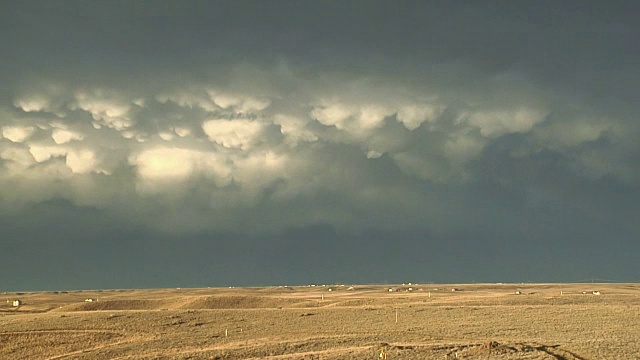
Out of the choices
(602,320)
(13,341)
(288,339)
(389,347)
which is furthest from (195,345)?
(602,320)

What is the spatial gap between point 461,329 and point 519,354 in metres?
16.8

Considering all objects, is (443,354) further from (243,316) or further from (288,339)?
(243,316)

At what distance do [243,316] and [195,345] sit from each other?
19.0 meters

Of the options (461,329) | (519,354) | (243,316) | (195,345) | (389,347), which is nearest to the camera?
(519,354)

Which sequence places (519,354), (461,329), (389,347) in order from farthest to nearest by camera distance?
(461,329) → (389,347) → (519,354)

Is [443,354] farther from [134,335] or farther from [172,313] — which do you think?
[172,313]

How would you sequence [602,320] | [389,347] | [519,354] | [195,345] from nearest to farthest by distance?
[519,354] → [389,347] → [195,345] → [602,320]

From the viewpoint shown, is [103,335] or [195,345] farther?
[103,335]

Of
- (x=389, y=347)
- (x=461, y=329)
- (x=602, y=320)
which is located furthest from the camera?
(x=602, y=320)

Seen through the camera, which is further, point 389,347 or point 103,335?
point 103,335

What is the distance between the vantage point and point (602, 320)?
205 feet

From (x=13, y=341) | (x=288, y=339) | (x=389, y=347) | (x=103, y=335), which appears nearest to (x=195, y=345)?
(x=288, y=339)

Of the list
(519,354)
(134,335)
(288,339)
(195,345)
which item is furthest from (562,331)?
(134,335)

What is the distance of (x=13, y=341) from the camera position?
5959 centimetres
